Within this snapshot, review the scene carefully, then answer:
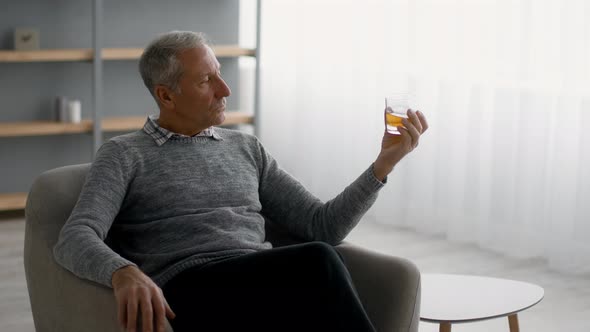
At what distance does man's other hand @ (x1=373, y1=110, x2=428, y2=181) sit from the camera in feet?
7.29

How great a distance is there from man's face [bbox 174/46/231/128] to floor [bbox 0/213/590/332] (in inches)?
46.3

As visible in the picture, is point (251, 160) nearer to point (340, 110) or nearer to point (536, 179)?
point (536, 179)

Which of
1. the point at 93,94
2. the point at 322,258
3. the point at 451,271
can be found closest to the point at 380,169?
the point at 322,258

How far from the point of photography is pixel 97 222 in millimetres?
2127

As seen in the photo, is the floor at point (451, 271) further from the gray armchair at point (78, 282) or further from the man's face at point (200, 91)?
the man's face at point (200, 91)

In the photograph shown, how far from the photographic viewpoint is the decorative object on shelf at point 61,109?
4824 millimetres

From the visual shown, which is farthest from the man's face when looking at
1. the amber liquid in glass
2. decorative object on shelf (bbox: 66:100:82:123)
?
decorative object on shelf (bbox: 66:100:82:123)

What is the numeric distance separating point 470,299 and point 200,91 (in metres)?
0.87

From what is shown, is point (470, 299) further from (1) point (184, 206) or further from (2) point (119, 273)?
(2) point (119, 273)

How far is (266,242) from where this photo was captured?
240 centimetres

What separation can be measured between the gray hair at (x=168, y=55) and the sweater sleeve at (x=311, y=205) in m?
0.30

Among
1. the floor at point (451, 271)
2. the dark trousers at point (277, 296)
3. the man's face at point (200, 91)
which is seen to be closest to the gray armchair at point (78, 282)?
the dark trousers at point (277, 296)

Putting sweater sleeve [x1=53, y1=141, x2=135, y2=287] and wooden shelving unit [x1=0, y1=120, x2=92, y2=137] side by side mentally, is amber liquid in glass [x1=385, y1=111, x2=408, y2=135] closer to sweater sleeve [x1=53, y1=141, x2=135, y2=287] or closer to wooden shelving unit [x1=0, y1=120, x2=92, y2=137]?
sweater sleeve [x1=53, y1=141, x2=135, y2=287]

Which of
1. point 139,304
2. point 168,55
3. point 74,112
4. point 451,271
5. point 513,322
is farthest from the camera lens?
point 74,112
